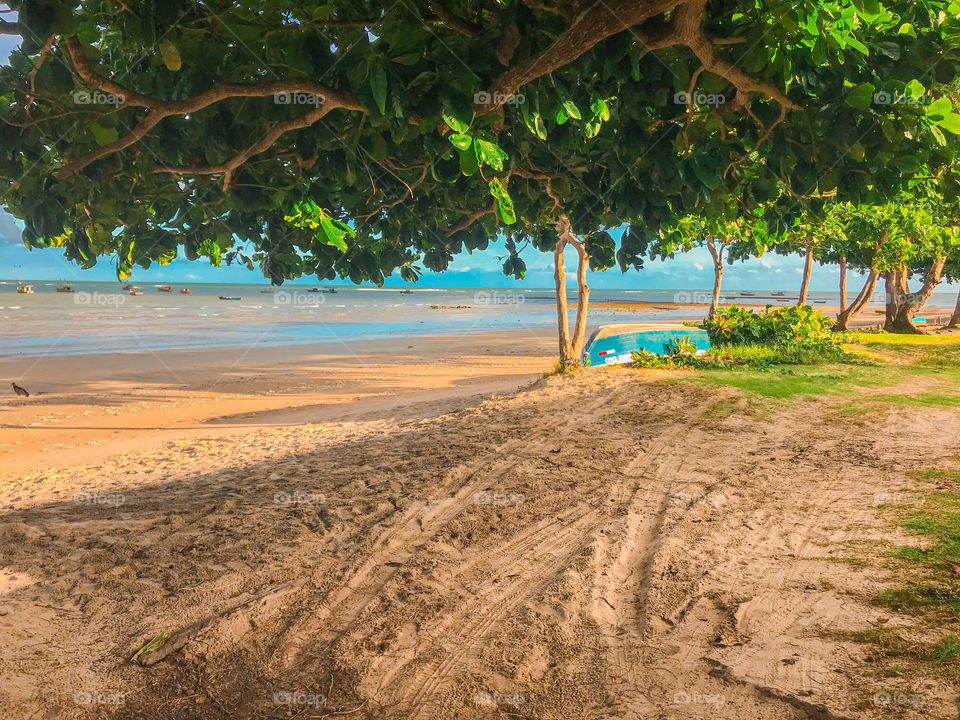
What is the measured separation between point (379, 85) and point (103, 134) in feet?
6.81

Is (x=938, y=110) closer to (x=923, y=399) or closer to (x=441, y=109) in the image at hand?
(x=441, y=109)

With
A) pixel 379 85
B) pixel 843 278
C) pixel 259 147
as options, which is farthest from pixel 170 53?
pixel 843 278

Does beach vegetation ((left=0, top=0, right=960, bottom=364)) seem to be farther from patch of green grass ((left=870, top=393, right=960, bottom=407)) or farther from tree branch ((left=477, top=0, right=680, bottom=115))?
patch of green grass ((left=870, top=393, right=960, bottom=407))

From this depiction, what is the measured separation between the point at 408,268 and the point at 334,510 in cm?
276

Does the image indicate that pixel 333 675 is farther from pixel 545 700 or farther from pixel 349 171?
pixel 349 171

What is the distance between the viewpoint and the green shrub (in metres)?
16.0

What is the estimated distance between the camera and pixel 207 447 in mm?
10062

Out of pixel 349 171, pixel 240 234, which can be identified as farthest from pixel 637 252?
pixel 240 234

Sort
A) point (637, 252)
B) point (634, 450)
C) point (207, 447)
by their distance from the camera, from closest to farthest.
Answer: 1. point (637, 252)
2. point (634, 450)
3. point (207, 447)

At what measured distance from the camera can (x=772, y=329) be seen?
645 inches

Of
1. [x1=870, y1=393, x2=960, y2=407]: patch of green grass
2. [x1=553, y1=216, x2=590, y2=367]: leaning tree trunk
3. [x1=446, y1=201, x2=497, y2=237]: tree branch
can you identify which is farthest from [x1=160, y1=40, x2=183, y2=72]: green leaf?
[x1=553, y1=216, x2=590, y2=367]: leaning tree trunk

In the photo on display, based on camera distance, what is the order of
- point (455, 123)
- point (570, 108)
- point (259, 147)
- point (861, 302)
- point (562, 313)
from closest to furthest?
point (455, 123), point (570, 108), point (259, 147), point (562, 313), point (861, 302)

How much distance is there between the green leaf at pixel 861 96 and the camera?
3.50 m

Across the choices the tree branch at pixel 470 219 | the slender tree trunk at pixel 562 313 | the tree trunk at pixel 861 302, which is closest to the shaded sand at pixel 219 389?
the slender tree trunk at pixel 562 313
